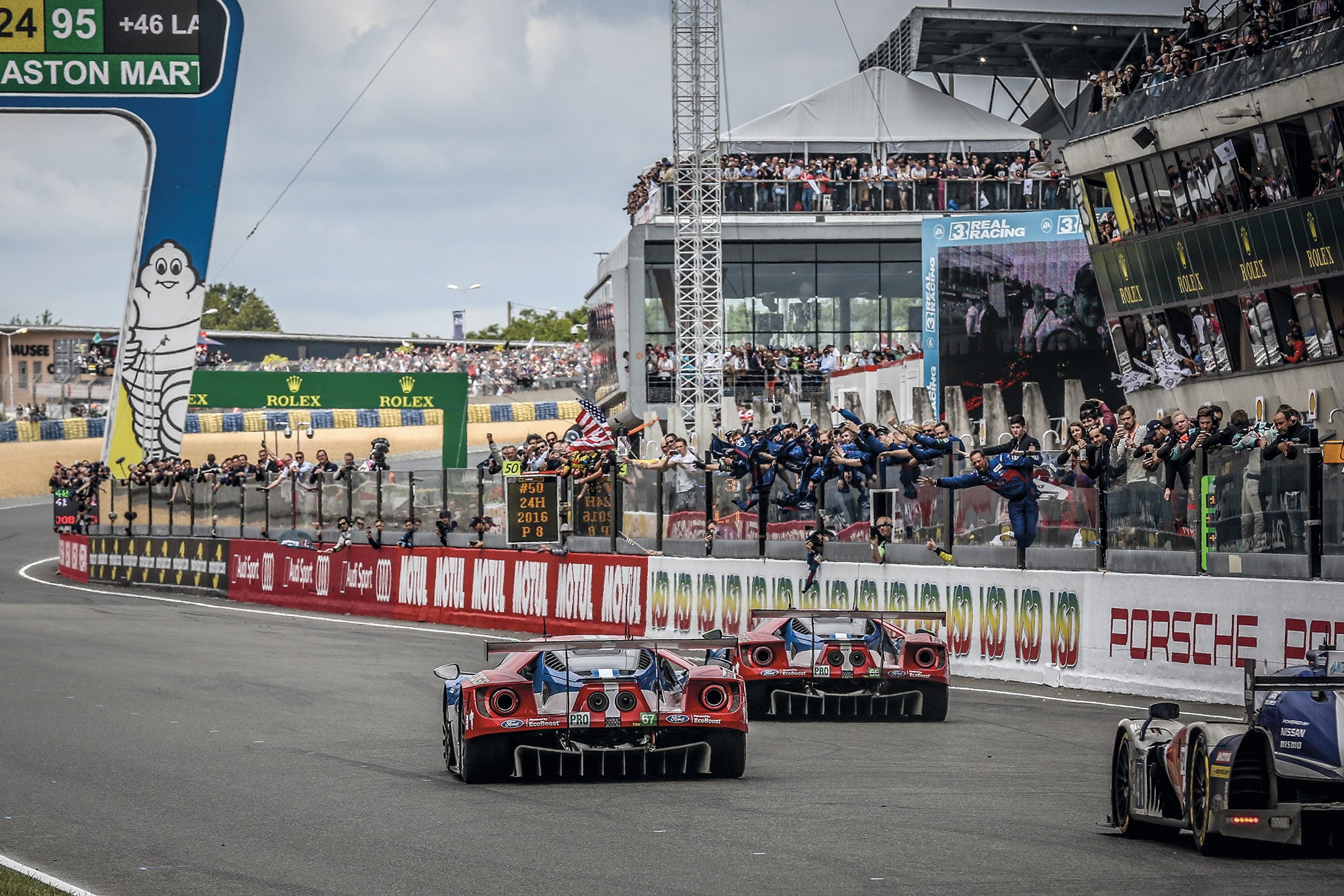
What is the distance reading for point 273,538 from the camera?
115 feet

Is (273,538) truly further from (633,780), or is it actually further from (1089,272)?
(633,780)

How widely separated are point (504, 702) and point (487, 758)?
39 cm

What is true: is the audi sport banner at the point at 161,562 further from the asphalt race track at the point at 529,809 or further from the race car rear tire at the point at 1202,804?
the race car rear tire at the point at 1202,804

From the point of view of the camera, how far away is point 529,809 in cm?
1012

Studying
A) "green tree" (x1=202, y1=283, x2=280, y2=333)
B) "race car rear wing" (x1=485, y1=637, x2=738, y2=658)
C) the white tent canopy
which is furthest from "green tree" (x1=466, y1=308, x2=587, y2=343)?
"race car rear wing" (x1=485, y1=637, x2=738, y2=658)

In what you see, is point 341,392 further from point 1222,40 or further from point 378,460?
point 1222,40

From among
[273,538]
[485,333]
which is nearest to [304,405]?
[273,538]

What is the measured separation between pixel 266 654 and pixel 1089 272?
81.2 ft

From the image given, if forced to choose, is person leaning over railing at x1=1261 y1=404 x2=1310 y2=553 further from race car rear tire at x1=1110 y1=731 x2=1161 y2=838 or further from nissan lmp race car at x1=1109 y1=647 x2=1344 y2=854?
race car rear tire at x1=1110 y1=731 x2=1161 y2=838

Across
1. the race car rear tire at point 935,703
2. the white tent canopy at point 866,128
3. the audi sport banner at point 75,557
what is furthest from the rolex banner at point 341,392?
the race car rear tire at point 935,703

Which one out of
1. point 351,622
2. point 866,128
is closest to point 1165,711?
point 351,622

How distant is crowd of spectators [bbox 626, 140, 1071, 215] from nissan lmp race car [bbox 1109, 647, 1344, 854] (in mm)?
39321

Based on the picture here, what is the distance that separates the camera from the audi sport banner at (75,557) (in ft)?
145

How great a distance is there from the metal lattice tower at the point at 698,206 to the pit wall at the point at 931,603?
17.2m
